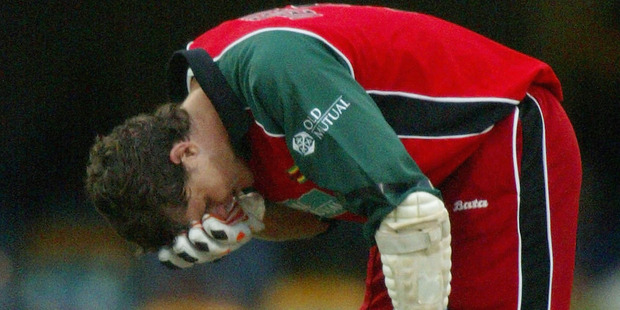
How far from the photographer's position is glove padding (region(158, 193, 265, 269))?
1.77 m

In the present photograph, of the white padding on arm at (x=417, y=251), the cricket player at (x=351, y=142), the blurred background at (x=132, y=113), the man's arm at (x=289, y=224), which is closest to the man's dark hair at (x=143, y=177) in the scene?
the cricket player at (x=351, y=142)

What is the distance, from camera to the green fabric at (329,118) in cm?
147

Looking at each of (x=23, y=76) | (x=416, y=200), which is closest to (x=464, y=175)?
(x=416, y=200)

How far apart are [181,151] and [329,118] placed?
1.13ft

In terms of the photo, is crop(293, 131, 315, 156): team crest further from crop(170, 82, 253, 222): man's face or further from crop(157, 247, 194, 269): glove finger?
crop(157, 247, 194, 269): glove finger

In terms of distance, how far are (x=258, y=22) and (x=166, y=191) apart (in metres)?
0.34

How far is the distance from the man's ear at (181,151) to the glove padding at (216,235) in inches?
5.0

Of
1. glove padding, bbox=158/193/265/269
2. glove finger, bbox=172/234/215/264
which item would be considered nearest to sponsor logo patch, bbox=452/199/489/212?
glove padding, bbox=158/193/265/269

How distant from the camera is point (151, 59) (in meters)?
3.97

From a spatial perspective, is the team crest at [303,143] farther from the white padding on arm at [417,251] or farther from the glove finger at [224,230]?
the glove finger at [224,230]

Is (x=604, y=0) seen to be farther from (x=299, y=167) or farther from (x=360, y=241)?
(x=299, y=167)

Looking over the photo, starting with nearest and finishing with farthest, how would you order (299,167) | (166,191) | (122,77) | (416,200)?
1. (416,200)
2. (299,167)
3. (166,191)
4. (122,77)

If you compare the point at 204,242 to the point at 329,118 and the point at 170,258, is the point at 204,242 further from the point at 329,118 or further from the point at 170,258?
the point at 329,118

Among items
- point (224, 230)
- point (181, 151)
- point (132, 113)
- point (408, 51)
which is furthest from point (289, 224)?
point (132, 113)
